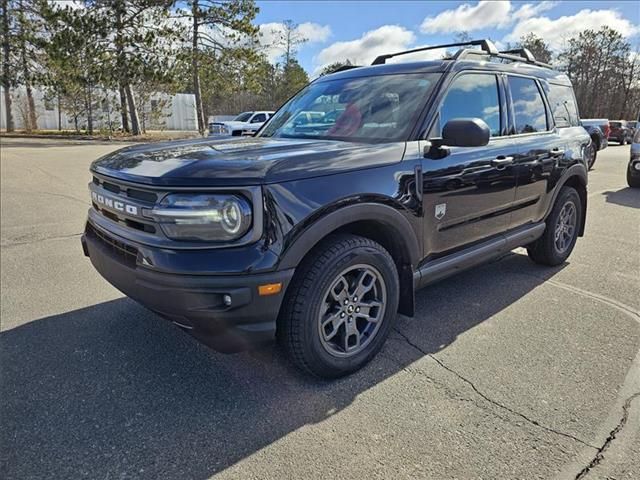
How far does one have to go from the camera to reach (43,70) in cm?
2689

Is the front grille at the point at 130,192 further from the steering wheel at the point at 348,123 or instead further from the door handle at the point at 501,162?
the door handle at the point at 501,162

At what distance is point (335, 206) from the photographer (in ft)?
7.82

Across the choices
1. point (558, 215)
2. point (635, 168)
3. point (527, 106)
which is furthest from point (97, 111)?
point (558, 215)

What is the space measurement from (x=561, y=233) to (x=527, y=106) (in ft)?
4.69

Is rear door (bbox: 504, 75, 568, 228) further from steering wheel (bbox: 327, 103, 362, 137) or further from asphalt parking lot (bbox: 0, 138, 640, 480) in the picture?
steering wheel (bbox: 327, 103, 362, 137)

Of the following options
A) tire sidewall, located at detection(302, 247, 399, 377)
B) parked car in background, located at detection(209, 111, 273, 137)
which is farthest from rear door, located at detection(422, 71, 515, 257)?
parked car in background, located at detection(209, 111, 273, 137)

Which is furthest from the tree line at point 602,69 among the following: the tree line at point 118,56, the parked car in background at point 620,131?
the tree line at point 118,56

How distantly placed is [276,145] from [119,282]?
1.20 meters

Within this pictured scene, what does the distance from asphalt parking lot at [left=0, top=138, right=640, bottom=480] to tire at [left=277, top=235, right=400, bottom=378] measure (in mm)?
174

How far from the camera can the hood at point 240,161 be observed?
2.13 m

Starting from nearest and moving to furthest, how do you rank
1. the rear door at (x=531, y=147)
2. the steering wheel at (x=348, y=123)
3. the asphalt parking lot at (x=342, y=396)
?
the asphalt parking lot at (x=342, y=396), the steering wheel at (x=348, y=123), the rear door at (x=531, y=147)

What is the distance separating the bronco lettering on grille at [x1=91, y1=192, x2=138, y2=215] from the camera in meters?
2.33

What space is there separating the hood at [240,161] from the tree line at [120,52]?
2358cm

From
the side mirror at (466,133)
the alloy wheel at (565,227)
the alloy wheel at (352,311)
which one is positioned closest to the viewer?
the alloy wheel at (352,311)
